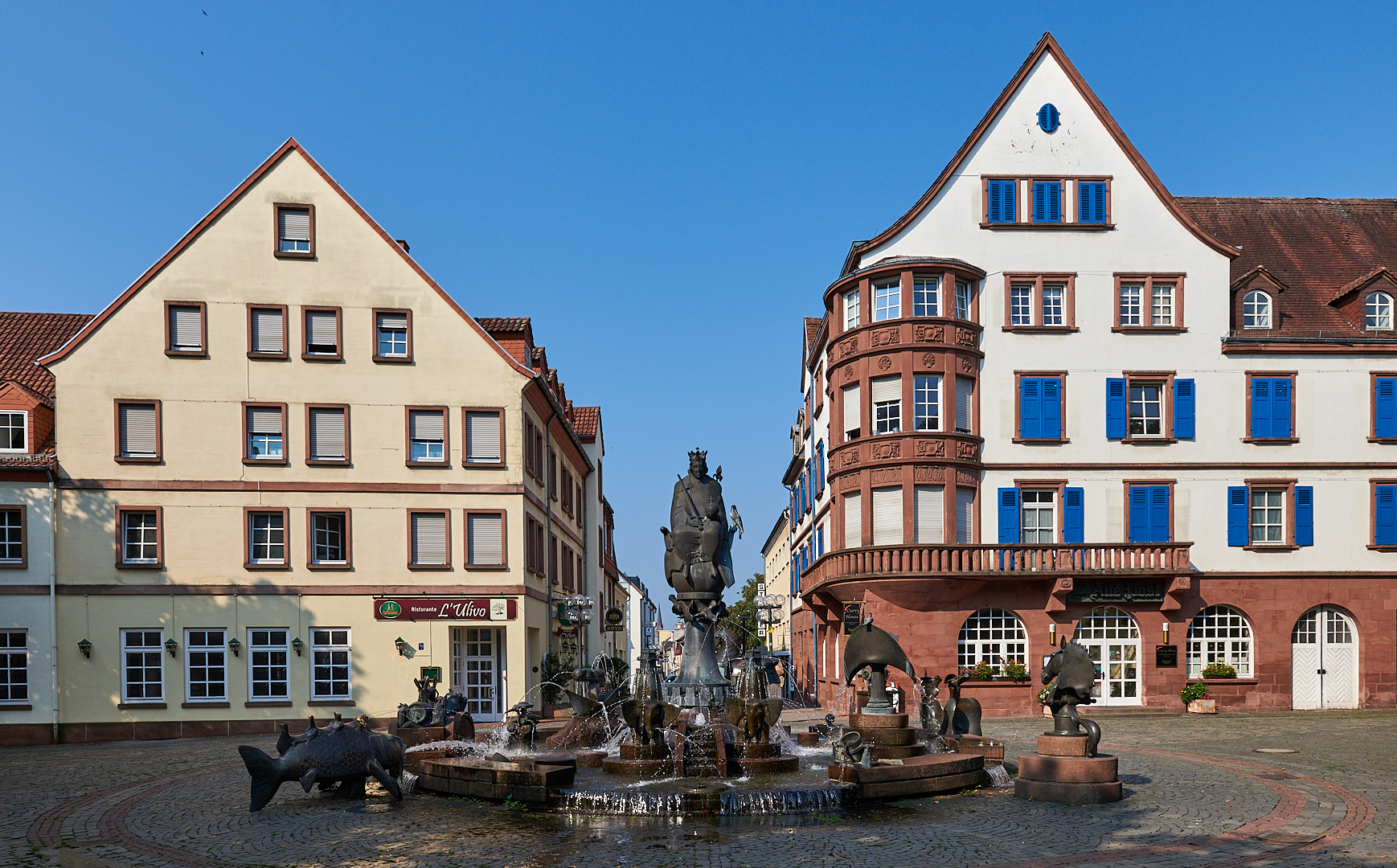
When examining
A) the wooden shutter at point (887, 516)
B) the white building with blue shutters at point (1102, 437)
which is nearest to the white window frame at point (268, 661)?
the white building with blue shutters at point (1102, 437)

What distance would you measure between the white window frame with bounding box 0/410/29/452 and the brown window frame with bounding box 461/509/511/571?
1169cm

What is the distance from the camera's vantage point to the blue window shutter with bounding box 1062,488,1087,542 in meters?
33.3

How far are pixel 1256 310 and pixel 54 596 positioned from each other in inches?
1384

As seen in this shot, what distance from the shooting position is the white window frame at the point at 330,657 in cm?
3102

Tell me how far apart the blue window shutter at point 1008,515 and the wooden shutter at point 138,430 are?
23782mm

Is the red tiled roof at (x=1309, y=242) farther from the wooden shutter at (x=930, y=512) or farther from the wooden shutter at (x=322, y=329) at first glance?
the wooden shutter at (x=322, y=329)

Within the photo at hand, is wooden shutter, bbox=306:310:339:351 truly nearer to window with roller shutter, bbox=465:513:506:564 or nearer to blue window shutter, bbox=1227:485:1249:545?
window with roller shutter, bbox=465:513:506:564

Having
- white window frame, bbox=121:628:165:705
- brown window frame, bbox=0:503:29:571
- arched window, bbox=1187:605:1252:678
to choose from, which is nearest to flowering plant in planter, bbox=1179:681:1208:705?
arched window, bbox=1187:605:1252:678

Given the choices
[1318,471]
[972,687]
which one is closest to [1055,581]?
[972,687]

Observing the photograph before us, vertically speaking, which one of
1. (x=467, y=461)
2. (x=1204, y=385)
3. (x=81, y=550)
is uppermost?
(x=1204, y=385)

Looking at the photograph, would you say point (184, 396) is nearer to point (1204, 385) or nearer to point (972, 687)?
point (972, 687)

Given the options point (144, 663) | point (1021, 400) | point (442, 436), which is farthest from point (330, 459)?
point (1021, 400)

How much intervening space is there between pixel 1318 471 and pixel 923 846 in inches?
1080

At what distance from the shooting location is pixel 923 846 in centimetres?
1152
